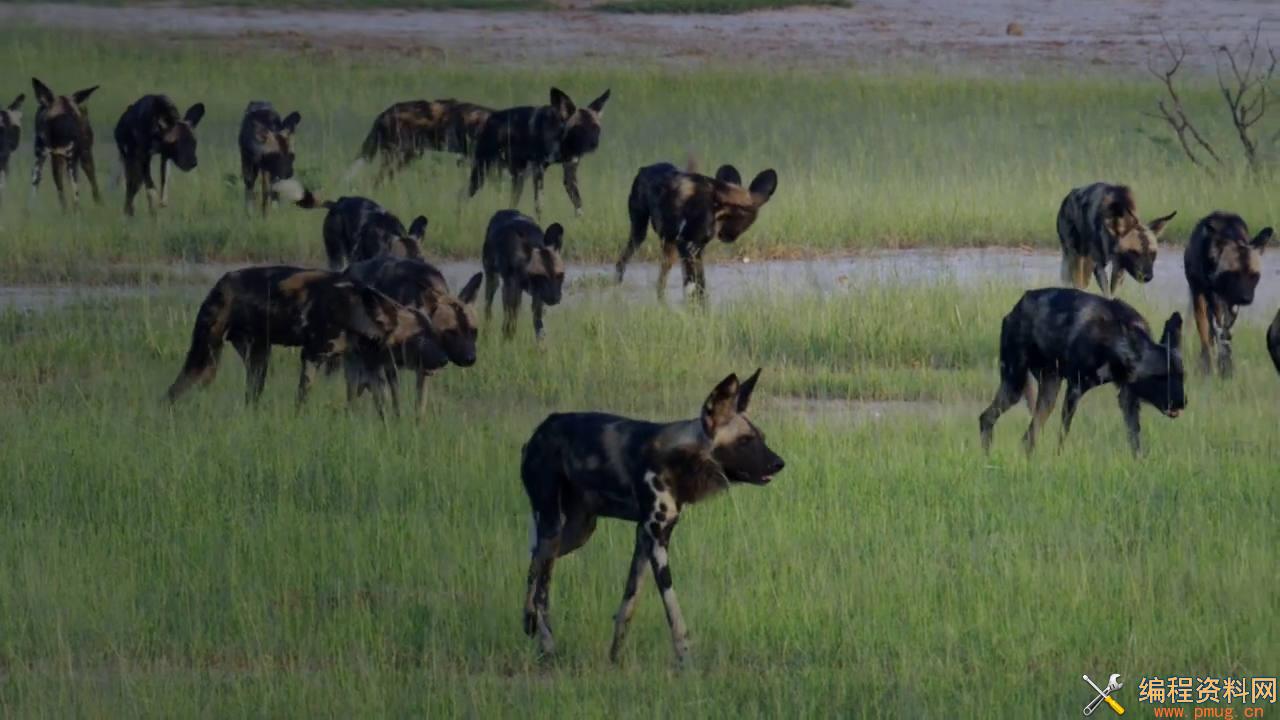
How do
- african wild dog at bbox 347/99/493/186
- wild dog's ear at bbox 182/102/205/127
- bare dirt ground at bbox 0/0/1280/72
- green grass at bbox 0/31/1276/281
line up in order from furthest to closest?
bare dirt ground at bbox 0/0/1280/72 → african wild dog at bbox 347/99/493/186 → wild dog's ear at bbox 182/102/205/127 → green grass at bbox 0/31/1276/281

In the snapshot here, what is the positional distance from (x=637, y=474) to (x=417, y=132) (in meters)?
13.6

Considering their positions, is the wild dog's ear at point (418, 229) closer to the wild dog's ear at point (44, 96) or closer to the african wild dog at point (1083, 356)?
the african wild dog at point (1083, 356)

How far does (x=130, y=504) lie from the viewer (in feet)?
31.4

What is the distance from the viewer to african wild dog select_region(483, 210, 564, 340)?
43.4 feet

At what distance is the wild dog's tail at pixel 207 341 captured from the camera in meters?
11.4

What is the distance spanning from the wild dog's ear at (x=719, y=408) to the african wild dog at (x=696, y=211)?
7560 mm

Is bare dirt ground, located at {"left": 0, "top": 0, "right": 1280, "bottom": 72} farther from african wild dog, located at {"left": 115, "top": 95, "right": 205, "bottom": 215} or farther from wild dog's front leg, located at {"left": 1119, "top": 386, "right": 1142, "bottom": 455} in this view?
wild dog's front leg, located at {"left": 1119, "top": 386, "right": 1142, "bottom": 455}

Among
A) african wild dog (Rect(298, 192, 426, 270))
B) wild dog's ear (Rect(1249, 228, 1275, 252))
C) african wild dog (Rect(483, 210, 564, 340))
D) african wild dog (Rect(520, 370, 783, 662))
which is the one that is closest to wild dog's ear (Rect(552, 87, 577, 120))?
african wild dog (Rect(298, 192, 426, 270))

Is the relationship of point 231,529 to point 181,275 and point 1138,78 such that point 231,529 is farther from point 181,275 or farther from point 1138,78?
point 1138,78

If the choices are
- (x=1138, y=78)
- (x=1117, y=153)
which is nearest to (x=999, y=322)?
(x=1117, y=153)

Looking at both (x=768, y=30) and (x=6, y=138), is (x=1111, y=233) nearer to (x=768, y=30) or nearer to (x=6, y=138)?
(x=6, y=138)

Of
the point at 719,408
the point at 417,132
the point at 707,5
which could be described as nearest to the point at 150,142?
the point at 417,132

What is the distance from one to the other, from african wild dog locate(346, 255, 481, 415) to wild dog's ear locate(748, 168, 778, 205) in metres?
3.33

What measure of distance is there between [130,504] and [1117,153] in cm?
1372
